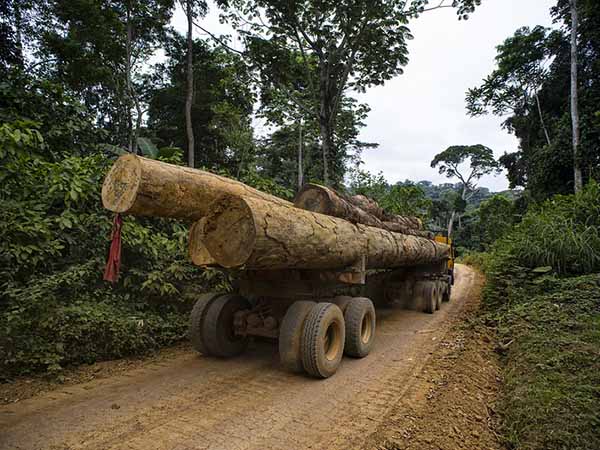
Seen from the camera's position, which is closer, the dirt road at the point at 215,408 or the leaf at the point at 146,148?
the dirt road at the point at 215,408

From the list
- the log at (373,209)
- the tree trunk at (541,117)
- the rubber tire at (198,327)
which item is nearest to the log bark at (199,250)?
the rubber tire at (198,327)

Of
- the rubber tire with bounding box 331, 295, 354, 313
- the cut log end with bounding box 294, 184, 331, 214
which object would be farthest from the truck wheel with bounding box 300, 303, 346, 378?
the cut log end with bounding box 294, 184, 331, 214

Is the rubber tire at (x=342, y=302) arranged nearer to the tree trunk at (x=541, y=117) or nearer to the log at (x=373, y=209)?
the log at (x=373, y=209)

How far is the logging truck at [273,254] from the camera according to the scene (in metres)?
3.17

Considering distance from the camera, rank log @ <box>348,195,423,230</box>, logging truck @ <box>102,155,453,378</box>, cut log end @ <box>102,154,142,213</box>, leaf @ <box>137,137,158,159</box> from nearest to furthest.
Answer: cut log end @ <box>102,154,142,213</box>, logging truck @ <box>102,155,453,378</box>, log @ <box>348,195,423,230</box>, leaf @ <box>137,137,158,159</box>

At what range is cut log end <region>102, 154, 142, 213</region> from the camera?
2992mm

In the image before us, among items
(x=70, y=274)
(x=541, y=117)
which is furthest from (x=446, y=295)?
(x=541, y=117)

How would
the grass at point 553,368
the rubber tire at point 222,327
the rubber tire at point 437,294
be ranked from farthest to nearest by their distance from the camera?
the rubber tire at point 437,294, the rubber tire at point 222,327, the grass at point 553,368

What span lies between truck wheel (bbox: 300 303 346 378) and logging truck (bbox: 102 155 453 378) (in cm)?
1

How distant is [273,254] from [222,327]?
72.6 inches

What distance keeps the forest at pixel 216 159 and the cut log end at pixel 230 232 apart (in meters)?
2.17

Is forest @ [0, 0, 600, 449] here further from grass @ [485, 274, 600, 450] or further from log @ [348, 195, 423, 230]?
log @ [348, 195, 423, 230]

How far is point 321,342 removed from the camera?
3971 millimetres

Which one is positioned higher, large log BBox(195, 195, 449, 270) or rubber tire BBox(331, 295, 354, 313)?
large log BBox(195, 195, 449, 270)
